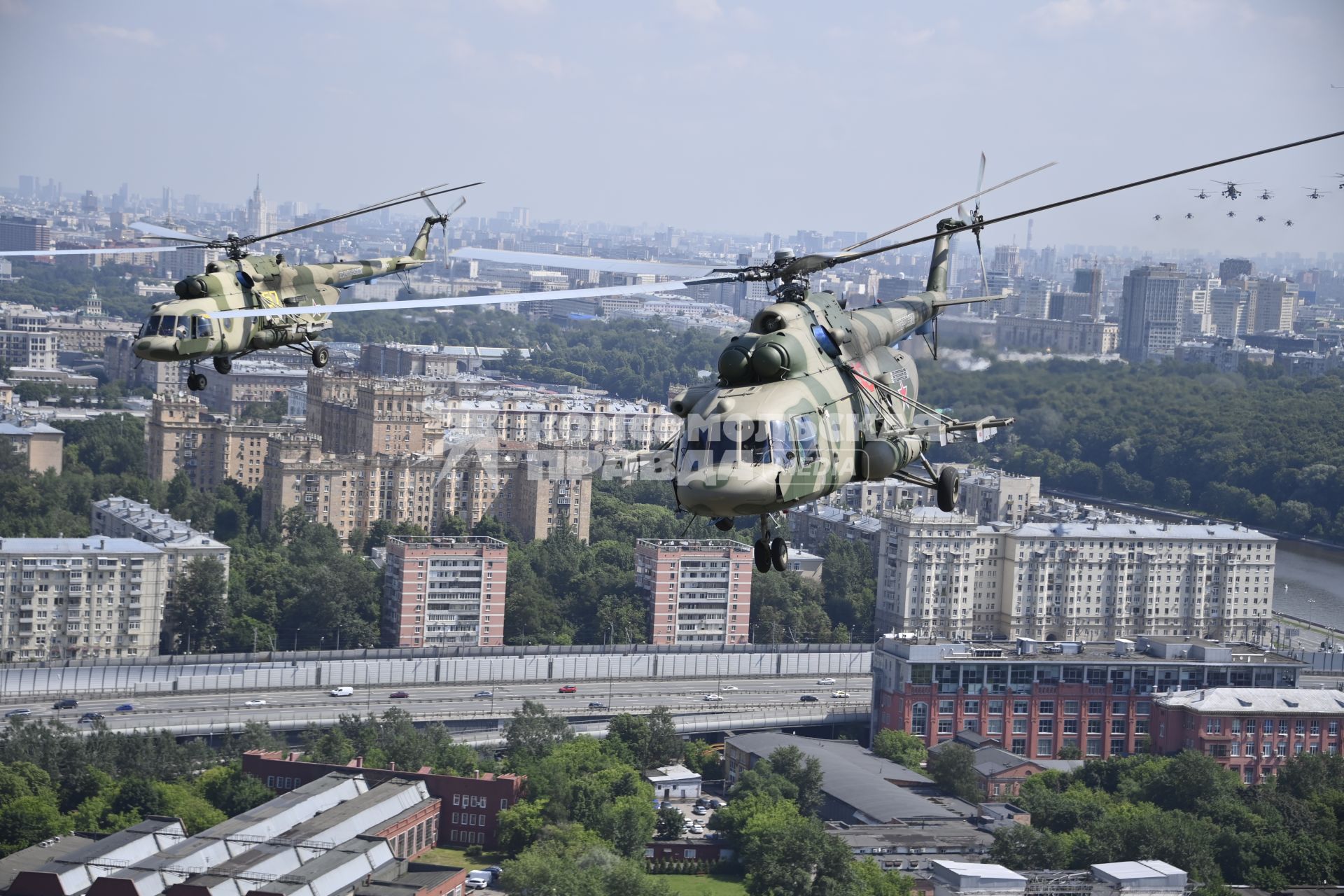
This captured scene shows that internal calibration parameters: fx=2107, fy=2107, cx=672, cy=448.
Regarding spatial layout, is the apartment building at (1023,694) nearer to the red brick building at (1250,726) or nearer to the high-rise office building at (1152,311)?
the red brick building at (1250,726)

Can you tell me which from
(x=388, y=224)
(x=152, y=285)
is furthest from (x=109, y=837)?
(x=388, y=224)

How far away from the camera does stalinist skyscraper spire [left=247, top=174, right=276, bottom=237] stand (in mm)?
96250

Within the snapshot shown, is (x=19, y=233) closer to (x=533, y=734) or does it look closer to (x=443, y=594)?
(x=443, y=594)

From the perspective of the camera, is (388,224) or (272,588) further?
(388,224)

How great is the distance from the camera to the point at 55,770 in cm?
2977

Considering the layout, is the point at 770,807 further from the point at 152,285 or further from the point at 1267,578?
the point at 152,285

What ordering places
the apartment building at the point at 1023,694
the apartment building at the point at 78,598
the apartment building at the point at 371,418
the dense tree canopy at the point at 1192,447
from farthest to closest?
the dense tree canopy at the point at 1192,447 < the apartment building at the point at 371,418 < the apartment building at the point at 78,598 < the apartment building at the point at 1023,694

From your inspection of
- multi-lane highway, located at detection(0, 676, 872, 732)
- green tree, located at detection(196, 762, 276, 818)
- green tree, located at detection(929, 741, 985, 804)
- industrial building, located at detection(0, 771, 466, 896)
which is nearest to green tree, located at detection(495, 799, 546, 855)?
industrial building, located at detection(0, 771, 466, 896)

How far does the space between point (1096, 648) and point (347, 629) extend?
14853 millimetres

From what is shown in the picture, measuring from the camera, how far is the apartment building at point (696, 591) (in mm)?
44562

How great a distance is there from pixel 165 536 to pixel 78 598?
140 inches

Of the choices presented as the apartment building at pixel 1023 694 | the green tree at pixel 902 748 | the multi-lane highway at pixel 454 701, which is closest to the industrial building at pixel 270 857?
the multi-lane highway at pixel 454 701

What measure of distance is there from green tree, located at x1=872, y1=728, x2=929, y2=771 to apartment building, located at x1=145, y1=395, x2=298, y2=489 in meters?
23.3

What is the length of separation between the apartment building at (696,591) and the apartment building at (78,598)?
10.2m
